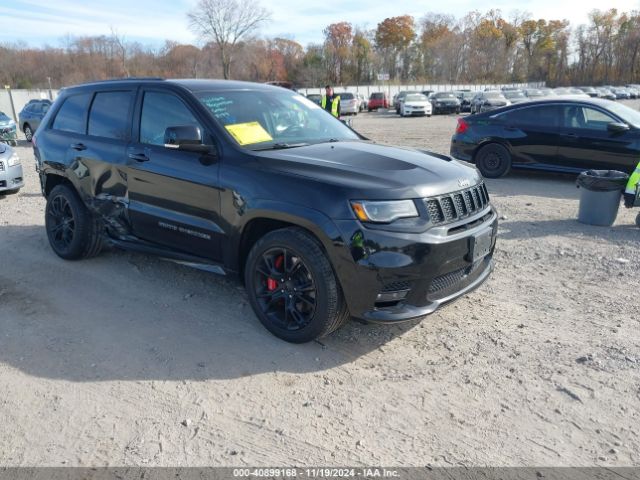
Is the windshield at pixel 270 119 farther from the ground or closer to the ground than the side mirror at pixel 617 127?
farther from the ground

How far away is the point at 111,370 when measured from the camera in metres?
3.44

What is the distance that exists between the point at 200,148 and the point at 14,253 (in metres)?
3.39

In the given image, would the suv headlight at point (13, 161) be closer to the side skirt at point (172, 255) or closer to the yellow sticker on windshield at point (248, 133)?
the side skirt at point (172, 255)

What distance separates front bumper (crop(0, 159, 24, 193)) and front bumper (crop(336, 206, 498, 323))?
25.7ft

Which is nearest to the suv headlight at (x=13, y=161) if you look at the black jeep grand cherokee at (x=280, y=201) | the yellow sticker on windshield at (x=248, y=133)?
the black jeep grand cherokee at (x=280, y=201)

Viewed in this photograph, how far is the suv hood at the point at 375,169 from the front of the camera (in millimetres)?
3354

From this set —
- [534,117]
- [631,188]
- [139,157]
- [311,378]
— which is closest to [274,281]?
[311,378]

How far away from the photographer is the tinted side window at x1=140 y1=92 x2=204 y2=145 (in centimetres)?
423

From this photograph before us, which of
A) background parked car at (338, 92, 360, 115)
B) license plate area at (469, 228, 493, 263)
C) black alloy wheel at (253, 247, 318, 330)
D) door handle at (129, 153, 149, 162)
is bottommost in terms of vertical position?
black alloy wheel at (253, 247, 318, 330)

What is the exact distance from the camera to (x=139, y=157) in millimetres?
4441

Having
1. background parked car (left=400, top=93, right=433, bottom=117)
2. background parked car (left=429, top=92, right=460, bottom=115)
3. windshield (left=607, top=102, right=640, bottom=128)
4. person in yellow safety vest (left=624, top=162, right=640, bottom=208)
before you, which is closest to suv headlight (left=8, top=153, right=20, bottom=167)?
person in yellow safety vest (left=624, top=162, right=640, bottom=208)

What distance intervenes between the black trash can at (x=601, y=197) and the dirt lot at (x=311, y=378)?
170cm

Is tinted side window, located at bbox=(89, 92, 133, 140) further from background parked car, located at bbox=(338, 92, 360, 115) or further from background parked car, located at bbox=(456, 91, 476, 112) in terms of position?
background parked car, located at bbox=(456, 91, 476, 112)

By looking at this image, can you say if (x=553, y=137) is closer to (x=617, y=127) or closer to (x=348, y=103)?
(x=617, y=127)
